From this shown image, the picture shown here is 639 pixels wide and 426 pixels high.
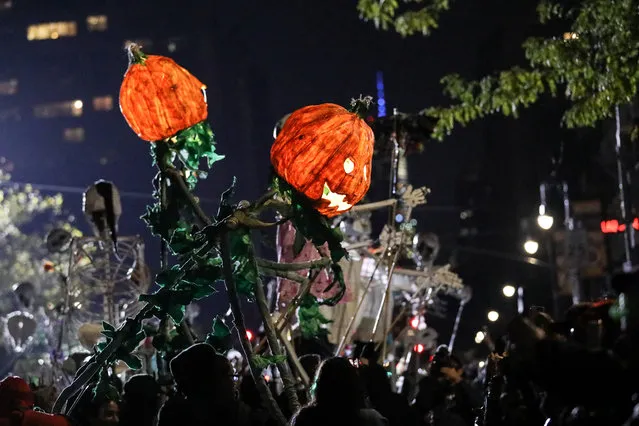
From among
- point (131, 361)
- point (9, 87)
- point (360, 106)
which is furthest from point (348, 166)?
point (9, 87)

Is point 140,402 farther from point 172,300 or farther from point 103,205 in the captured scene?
point 103,205

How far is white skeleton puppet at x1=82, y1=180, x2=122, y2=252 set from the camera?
1069 cm

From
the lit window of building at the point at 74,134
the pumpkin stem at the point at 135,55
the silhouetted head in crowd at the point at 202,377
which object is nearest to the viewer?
the silhouetted head in crowd at the point at 202,377

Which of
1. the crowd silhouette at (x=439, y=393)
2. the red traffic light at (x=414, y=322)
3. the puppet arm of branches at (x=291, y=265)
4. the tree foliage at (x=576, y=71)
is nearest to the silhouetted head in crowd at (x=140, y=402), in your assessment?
the crowd silhouette at (x=439, y=393)

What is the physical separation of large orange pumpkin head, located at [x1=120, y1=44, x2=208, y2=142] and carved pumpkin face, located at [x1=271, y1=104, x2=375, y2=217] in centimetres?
124

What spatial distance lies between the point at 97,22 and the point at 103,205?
6379cm

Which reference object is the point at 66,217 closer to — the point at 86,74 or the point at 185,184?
the point at 86,74

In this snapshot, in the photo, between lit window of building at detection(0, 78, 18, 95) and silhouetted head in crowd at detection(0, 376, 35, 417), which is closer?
silhouetted head in crowd at detection(0, 376, 35, 417)

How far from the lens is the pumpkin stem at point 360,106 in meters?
6.34

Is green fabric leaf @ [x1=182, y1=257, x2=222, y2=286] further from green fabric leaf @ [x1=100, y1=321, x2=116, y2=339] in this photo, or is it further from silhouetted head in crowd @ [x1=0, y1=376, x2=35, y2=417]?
silhouetted head in crowd @ [x1=0, y1=376, x2=35, y2=417]

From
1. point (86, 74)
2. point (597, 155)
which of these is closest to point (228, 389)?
point (597, 155)

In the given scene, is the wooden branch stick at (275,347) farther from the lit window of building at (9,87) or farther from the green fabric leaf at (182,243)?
the lit window of building at (9,87)

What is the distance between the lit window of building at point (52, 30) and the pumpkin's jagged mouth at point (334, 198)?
6888 cm

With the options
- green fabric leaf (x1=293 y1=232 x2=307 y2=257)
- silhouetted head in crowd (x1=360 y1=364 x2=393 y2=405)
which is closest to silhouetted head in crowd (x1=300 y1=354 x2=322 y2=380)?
silhouetted head in crowd (x1=360 y1=364 x2=393 y2=405)
